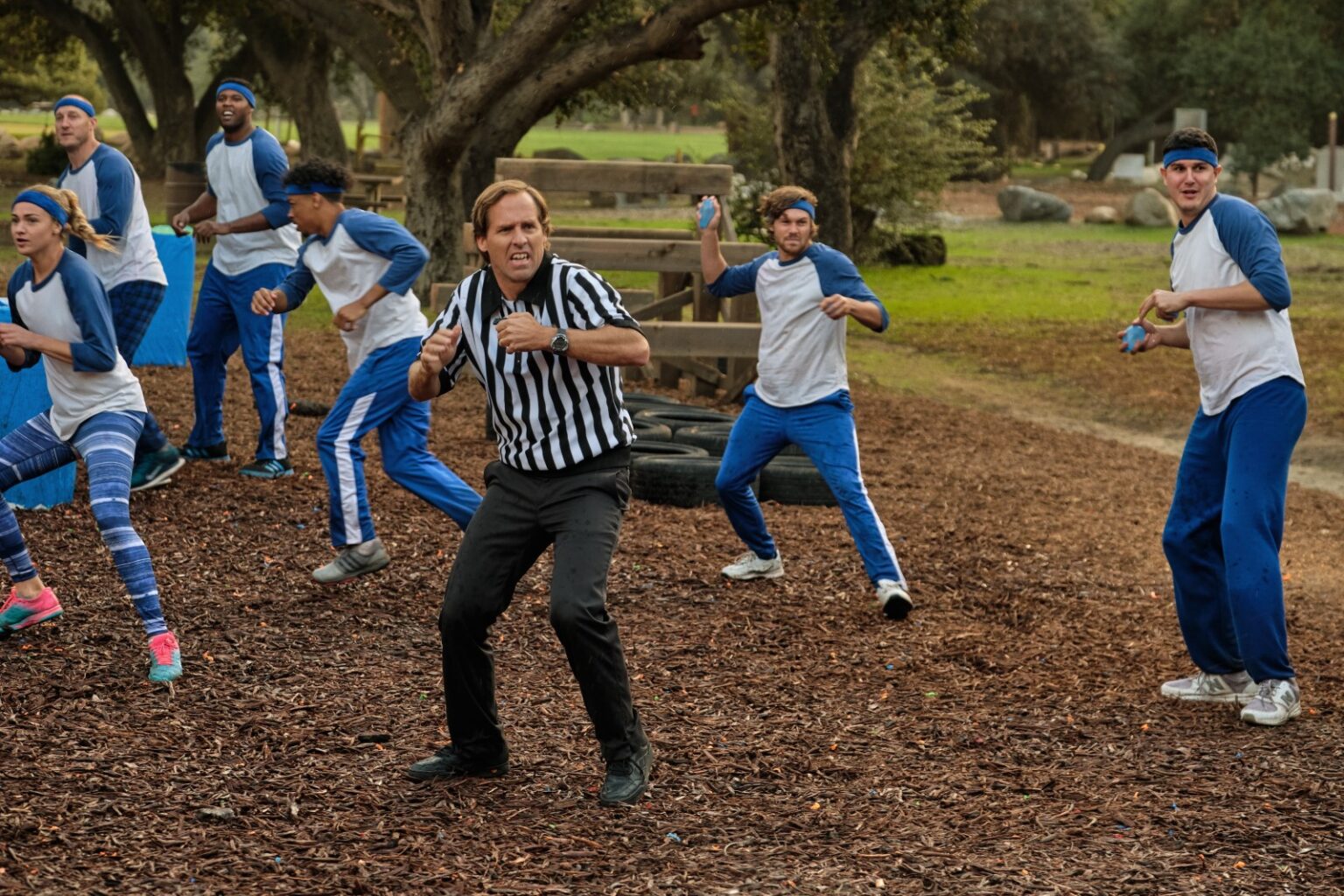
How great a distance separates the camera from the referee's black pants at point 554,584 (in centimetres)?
484

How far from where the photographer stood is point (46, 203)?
6.34 metres

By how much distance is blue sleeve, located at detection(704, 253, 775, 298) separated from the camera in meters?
7.68

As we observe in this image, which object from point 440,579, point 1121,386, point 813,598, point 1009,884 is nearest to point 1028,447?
point 1121,386

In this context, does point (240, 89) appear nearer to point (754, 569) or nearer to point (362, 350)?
point (362, 350)

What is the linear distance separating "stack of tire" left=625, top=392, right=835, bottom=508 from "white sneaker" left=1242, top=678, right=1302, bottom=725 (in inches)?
148

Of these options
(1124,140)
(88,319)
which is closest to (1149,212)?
(1124,140)

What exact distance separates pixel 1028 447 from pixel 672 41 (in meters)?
5.54

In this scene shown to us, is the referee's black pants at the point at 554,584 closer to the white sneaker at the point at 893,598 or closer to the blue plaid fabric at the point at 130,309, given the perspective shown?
the white sneaker at the point at 893,598

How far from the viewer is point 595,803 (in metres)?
5.07

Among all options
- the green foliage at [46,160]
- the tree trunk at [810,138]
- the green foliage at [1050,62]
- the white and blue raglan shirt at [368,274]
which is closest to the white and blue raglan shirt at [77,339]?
the white and blue raglan shirt at [368,274]

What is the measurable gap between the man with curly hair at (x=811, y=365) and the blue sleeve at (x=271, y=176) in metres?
2.77

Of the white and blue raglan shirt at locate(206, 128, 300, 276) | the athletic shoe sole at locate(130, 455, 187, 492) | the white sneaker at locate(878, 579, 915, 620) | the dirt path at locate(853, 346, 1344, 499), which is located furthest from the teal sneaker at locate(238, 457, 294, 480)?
the dirt path at locate(853, 346, 1344, 499)

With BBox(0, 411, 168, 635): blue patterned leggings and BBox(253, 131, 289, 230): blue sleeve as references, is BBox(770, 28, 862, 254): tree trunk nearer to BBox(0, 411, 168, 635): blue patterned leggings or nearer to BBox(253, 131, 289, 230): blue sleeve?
BBox(253, 131, 289, 230): blue sleeve

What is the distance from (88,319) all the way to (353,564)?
1753 millimetres
